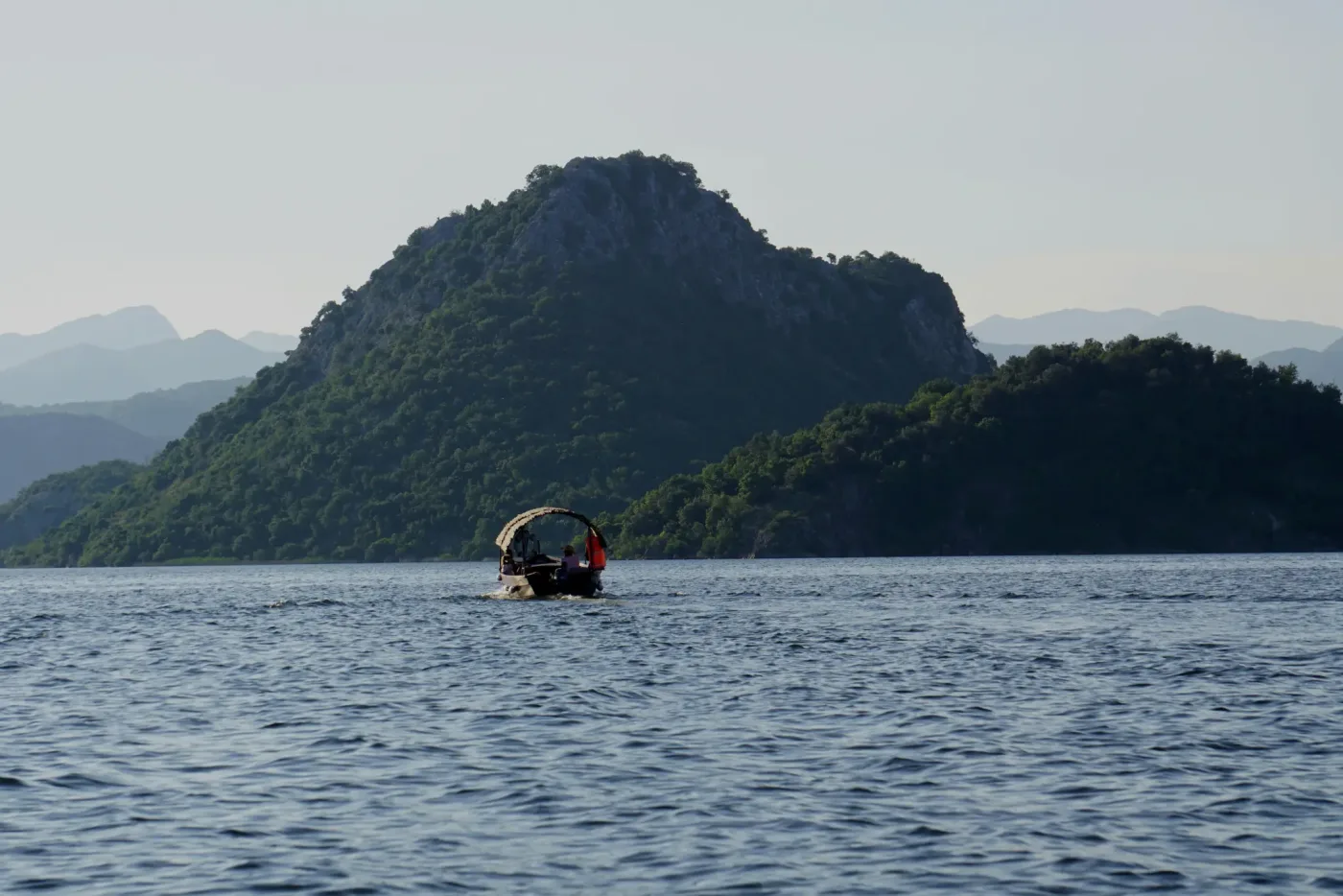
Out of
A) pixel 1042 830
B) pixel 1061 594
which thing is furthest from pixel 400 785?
pixel 1061 594

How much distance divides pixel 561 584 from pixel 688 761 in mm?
60003

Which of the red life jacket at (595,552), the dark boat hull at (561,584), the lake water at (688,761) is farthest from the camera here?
the red life jacket at (595,552)

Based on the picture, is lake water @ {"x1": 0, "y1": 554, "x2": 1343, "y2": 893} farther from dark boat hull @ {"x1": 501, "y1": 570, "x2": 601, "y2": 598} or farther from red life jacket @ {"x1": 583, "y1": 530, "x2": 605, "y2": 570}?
red life jacket @ {"x1": 583, "y1": 530, "x2": 605, "y2": 570}

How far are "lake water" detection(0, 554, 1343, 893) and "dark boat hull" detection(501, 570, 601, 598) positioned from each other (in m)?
24.0

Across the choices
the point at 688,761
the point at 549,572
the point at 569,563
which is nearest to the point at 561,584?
the point at 549,572

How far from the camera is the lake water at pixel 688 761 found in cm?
2311

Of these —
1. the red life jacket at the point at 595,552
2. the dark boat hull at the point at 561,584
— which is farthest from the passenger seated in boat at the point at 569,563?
the red life jacket at the point at 595,552

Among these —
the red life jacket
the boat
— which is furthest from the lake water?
the red life jacket

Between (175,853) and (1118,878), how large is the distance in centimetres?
1221

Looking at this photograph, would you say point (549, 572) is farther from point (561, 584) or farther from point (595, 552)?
point (595, 552)

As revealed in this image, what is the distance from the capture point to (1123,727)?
35.1 m

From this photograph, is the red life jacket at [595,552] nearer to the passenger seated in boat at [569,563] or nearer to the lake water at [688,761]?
the passenger seated in boat at [569,563]

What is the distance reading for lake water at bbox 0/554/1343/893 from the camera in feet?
75.8

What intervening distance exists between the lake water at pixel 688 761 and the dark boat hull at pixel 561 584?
24034mm
